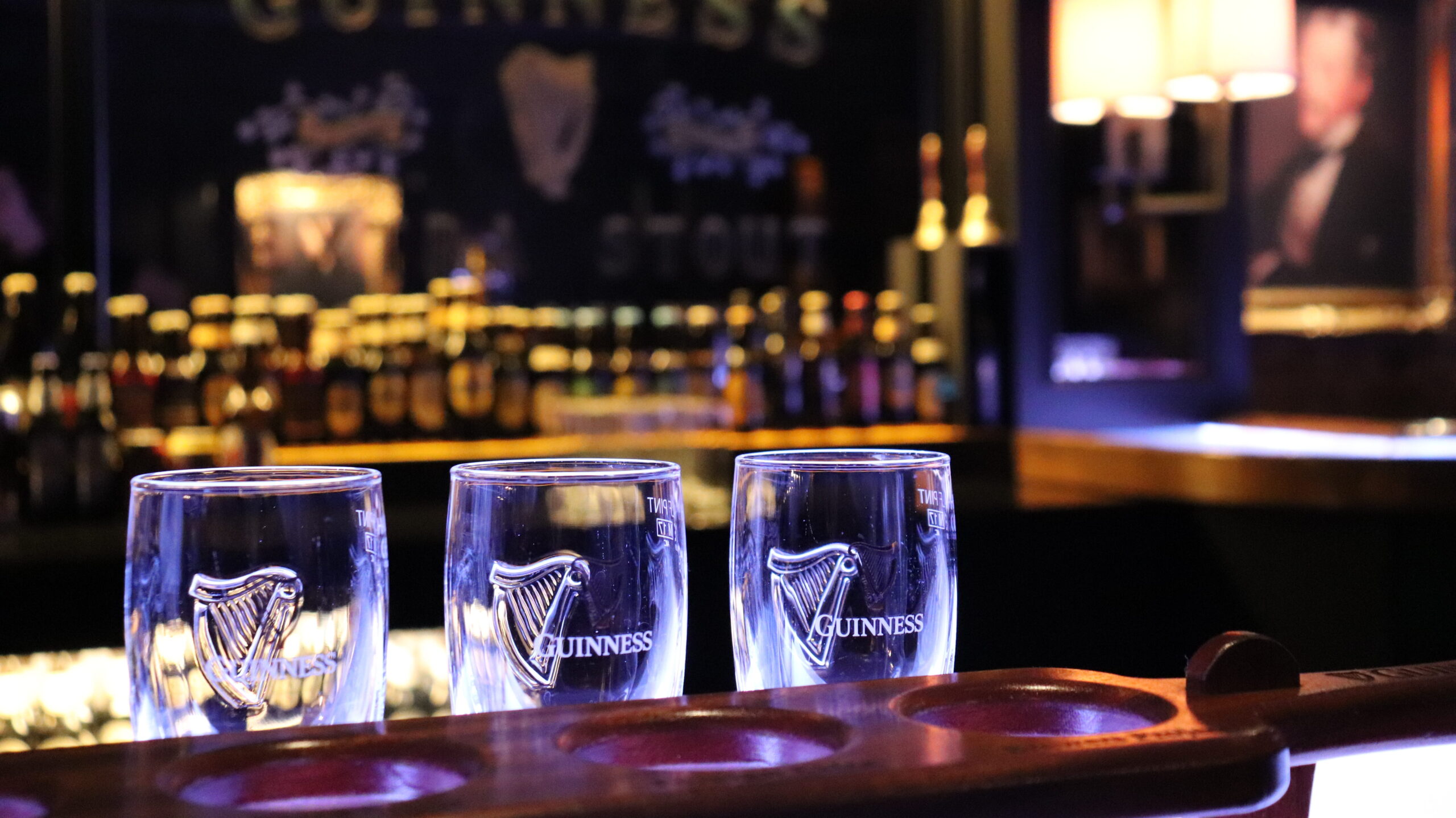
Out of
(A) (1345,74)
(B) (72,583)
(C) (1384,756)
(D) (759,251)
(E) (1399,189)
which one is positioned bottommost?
(B) (72,583)

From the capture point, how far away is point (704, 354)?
4109 mm

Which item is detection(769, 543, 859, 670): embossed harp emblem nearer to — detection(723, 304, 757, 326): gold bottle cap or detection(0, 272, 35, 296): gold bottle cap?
detection(0, 272, 35, 296): gold bottle cap

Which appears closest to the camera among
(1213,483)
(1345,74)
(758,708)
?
(758,708)

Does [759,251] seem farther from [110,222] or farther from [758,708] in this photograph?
[758,708]

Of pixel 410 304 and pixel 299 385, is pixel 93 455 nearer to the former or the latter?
pixel 299 385

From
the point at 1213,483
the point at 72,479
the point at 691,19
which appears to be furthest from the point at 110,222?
the point at 1213,483

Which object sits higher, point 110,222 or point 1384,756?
point 110,222

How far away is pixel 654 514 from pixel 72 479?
2.27 meters

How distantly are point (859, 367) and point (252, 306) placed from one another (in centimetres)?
164

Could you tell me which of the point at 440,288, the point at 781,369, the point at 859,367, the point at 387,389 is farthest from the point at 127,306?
the point at 859,367

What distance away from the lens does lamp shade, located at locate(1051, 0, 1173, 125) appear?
309 cm

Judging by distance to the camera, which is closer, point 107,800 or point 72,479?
point 107,800

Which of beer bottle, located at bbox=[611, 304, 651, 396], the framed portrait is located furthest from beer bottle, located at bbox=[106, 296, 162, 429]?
the framed portrait

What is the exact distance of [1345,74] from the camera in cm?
639
